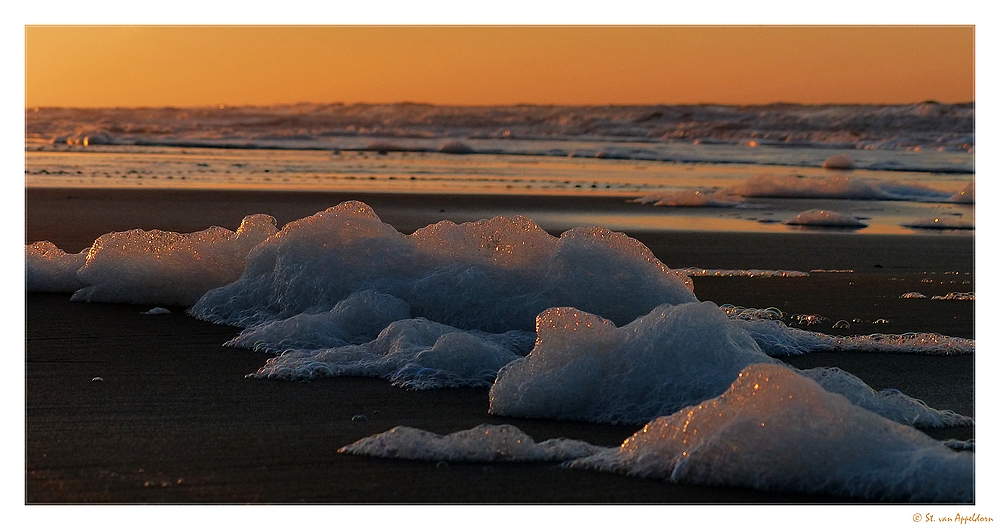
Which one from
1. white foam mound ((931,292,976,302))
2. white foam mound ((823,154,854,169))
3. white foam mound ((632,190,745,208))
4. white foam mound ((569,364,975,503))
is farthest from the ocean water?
white foam mound ((823,154,854,169))

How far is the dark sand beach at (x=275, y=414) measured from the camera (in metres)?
3.50

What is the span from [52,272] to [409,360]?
316 centimetres

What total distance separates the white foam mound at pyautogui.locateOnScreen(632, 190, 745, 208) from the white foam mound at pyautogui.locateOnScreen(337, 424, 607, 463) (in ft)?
34.3

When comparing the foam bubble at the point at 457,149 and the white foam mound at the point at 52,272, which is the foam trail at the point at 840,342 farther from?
the foam bubble at the point at 457,149

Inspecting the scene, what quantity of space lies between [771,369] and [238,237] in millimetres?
4224

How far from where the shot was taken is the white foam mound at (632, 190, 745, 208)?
46.2 feet

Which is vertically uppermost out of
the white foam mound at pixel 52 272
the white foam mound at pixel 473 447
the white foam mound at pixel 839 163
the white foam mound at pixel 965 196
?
the white foam mound at pixel 839 163

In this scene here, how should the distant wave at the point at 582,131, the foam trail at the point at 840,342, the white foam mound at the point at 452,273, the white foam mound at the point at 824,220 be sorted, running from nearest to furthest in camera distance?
1. the foam trail at the point at 840,342
2. the white foam mound at the point at 452,273
3. the white foam mound at the point at 824,220
4. the distant wave at the point at 582,131

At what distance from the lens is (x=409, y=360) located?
195 inches

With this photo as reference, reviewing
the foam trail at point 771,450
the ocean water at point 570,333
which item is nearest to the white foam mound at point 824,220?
the ocean water at point 570,333

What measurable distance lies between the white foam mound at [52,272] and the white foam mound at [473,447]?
12.3ft

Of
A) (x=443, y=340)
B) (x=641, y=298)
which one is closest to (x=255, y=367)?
(x=443, y=340)

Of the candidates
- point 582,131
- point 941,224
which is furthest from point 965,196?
point 582,131

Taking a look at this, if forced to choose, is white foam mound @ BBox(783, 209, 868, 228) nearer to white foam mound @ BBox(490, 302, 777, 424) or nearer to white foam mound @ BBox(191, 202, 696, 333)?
white foam mound @ BBox(191, 202, 696, 333)
